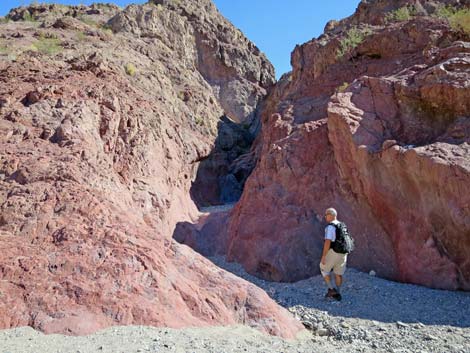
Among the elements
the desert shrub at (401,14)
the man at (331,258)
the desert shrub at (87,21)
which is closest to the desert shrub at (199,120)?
the desert shrub at (87,21)

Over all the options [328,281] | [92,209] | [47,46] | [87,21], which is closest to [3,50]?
[47,46]

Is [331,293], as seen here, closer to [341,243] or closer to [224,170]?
[341,243]

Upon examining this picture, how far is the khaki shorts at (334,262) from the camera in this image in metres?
7.45

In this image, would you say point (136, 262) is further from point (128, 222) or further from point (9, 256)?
point (9, 256)

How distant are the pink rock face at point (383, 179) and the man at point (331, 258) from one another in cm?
158

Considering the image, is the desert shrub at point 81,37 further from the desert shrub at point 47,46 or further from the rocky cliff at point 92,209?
the desert shrub at point 47,46

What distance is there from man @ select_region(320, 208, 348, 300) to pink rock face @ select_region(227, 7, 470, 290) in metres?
1.58

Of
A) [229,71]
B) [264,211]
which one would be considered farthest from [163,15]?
[264,211]

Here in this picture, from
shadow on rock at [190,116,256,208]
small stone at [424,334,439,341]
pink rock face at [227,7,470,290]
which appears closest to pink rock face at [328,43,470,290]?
pink rock face at [227,7,470,290]

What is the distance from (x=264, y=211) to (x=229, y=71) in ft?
91.0

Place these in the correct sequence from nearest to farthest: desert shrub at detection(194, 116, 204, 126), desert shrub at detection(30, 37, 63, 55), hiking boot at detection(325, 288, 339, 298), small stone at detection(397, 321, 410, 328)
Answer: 1. small stone at detection(397, 321, 410, 328)
2. hiking boot at detection(325, 288, 339, 298)
3. desert shrub at detection(30, 37, 63, 55)
4. desert shrub at detection(194, 116, 204, 126)

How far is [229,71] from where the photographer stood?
122 ft

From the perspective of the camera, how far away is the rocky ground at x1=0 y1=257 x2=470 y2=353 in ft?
14.4

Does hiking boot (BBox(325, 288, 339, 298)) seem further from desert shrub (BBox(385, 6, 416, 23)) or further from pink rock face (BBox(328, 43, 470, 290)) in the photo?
desert shrub (BBox(385, 6, 416, 23))
